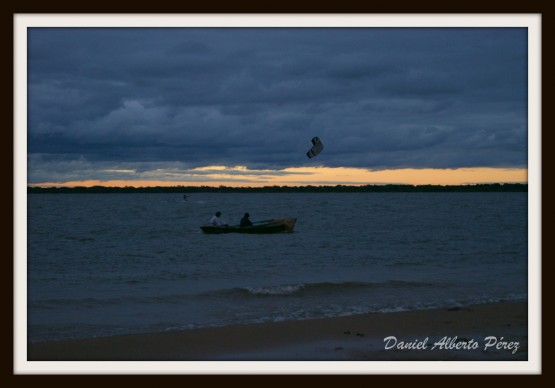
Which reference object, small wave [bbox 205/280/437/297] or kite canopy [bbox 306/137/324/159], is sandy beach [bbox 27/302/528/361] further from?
small wave [bbox 205/280/437/297]

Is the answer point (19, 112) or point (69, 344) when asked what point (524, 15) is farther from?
point (69, 344)

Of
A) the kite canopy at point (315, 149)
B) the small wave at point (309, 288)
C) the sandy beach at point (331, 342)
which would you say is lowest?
the sandy beach at point (331, 342)

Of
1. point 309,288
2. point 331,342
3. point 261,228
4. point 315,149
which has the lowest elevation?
point 331,342

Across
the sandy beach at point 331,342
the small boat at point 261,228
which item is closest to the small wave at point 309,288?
the sandy beach at point 331,342

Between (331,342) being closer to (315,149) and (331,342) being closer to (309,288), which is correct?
(315,149)

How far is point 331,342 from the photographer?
1176 centimetres

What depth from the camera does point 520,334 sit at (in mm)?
12102

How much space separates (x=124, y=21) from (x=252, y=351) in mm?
5836

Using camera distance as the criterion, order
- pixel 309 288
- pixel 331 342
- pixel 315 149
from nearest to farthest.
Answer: pixel 331 342, pixel 315 149, pixel 309 288

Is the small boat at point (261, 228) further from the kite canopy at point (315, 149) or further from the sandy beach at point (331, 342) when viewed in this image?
the sandy beach at point (331, 342)

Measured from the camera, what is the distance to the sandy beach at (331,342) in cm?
1084

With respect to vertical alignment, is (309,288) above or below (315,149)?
below

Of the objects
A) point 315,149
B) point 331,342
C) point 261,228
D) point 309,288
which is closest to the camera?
point 331,342

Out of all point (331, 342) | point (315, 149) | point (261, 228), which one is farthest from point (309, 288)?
point (261, 228)
